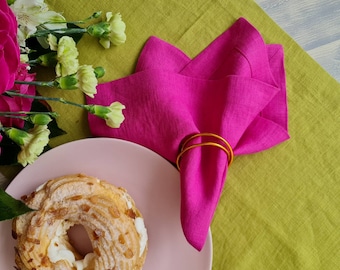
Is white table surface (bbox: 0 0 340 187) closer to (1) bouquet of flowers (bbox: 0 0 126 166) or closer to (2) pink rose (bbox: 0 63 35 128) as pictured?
(1) bouquet of flowers (bbox: 0 0 126 166)

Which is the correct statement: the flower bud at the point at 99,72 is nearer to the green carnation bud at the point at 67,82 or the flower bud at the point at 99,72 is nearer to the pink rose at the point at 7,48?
the green carnation bud at the point at 67,82

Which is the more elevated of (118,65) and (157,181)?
(118,65)

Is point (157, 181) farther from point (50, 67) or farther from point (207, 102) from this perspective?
point (50, 67)

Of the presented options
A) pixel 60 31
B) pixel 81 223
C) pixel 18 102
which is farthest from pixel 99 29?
pixel 81 223

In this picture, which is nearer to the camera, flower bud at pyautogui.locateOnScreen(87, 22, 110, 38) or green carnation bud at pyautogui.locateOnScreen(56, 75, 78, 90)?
green carnation bud at pyautogui.locateOnScreen(56, 75, 78, 90)

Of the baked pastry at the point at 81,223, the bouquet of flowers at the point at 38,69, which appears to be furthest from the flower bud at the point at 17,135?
the baked pastry at the point at 81,223

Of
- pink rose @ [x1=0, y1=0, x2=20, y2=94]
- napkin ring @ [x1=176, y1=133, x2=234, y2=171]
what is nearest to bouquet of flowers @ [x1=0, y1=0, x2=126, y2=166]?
pink rose @ [x1=0, y1=0, x2=20, y2=94]

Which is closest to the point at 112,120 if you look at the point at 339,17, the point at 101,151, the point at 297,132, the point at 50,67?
the point at 101,151
